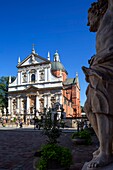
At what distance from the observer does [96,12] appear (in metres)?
2.78

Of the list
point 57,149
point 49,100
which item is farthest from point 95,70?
point 49,100

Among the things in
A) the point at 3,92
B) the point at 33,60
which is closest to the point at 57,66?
the point at 33,60

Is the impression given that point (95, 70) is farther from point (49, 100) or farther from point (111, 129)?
point (49, 100)

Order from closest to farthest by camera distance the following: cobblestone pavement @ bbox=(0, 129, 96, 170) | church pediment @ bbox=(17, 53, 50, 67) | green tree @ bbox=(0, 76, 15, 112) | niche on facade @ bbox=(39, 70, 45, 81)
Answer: cobblestone pavement @ bbox=(0, 129, 96, 170), niche on facade @ bbox=(39, 70, 45, 81), church pediment @ bbox=(17, 53, 50, 67), green tree @ bbox=(0, 76, 15, 112)

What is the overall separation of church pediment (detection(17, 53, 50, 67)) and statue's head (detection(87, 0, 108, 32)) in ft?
158

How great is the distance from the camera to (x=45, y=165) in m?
3.96

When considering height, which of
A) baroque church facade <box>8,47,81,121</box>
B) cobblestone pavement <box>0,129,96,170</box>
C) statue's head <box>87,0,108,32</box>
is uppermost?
baroque church facade <box>8,47,81,121</box>

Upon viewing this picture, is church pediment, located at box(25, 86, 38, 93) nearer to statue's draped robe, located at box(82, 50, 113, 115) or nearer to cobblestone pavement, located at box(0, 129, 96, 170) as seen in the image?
cobblestone pavement, located at box(0, 129, 96, 170)

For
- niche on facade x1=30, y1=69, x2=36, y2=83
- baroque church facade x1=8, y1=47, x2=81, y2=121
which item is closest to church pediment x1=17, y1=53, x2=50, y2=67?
baroque church facade x1=8, y1=47, x2=81, y2=121

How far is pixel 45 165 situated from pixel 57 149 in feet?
1.37

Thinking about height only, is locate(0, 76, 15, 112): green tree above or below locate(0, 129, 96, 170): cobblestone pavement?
above

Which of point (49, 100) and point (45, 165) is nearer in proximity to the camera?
point (45, 165)

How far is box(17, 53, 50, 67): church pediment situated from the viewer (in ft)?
169

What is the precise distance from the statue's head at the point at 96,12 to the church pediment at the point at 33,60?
48082 millimetres
